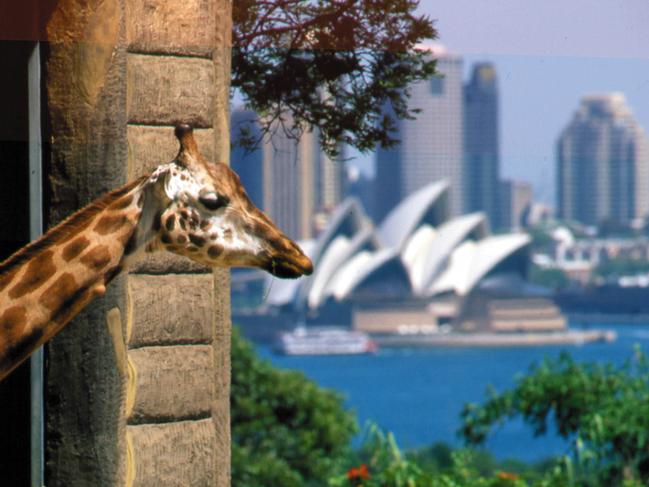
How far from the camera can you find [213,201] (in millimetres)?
3609

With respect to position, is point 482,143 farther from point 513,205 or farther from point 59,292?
point 59,292

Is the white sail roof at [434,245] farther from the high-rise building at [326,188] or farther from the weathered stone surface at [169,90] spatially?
the weathered stone surface at [169,90]

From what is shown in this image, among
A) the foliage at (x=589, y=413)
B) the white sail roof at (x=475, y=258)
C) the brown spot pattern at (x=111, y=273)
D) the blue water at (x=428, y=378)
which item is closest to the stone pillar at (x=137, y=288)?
the brown spot pattern at (x=111, y=273)

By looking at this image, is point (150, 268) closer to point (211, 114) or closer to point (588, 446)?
point (211, 114)

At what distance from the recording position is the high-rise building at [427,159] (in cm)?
3844

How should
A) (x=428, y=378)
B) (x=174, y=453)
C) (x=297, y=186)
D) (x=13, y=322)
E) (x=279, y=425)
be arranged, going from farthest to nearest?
(x=428, y=378), (x=297, y=186), (x=279, y=425), (x=174, y=453), (x=13, y=322)

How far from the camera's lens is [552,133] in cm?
6266

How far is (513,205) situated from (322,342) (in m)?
11.5

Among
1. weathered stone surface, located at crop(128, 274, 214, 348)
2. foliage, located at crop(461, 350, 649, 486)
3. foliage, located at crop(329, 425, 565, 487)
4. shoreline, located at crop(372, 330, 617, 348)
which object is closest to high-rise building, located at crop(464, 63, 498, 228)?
shoreline, located at crop(372, 330, 617, 348)

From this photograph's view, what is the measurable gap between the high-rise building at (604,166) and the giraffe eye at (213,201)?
104 ft

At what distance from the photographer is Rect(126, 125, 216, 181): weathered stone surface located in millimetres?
4852

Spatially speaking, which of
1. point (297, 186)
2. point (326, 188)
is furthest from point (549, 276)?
point (297, 186)

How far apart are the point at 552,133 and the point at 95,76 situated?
59.2 meters

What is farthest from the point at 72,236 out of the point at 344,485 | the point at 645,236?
the point at 645,236
